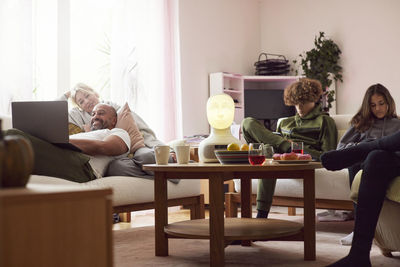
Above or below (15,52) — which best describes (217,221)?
below

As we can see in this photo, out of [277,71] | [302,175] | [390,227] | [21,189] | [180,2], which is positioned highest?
[180,2]

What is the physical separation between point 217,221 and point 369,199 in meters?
0.60

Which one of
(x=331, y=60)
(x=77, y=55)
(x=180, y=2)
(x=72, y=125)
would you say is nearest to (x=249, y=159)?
(x=72, y=125)

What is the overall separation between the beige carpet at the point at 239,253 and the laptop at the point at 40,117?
2.29 feet

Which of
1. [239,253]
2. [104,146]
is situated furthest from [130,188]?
[239,253]

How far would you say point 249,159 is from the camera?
237 centimetres

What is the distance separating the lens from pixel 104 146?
3146mm

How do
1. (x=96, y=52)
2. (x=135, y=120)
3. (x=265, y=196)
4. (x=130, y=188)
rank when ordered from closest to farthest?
(x=130, y=188), (x=265, y=196), (x=135, y=120), (x=96, y=52)

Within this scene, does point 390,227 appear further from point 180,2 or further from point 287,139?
point 180,2

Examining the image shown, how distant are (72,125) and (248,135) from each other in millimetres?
1148

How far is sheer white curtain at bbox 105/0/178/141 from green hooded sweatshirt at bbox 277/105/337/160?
1770mm

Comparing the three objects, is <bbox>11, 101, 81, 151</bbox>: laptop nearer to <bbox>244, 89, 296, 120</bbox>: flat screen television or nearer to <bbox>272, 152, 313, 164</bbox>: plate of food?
<bbox>272, 152, 313, 164</bbox>: plate of food

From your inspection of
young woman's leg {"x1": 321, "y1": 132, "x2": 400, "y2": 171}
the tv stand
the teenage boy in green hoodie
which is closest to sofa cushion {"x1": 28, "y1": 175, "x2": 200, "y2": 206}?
the teenage boy in green hoodie

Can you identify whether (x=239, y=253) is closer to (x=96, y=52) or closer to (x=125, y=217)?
(x=125, y=217)
